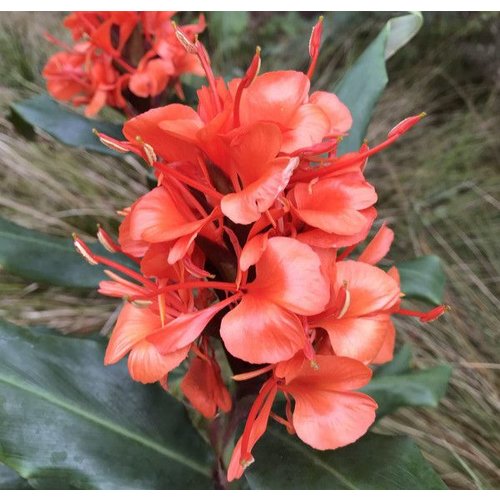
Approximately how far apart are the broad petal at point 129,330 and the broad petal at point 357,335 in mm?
141

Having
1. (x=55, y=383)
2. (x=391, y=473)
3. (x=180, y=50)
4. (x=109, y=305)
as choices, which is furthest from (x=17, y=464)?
(x=109, y=305)

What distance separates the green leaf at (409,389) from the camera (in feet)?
2.42

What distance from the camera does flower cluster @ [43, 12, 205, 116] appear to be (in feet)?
3.03

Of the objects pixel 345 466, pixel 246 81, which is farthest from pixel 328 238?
pixel 345 466

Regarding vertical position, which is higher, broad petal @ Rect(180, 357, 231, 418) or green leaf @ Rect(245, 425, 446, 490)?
broad petal @ Rect(180, 357, 231, 418)

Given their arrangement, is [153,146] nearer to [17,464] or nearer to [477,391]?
[17,464]

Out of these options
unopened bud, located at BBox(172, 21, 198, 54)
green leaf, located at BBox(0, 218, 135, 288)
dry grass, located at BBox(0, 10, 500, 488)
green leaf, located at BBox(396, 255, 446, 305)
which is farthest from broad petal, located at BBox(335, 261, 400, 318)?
dry grass, located at BBox(0, 10, 500, 488)

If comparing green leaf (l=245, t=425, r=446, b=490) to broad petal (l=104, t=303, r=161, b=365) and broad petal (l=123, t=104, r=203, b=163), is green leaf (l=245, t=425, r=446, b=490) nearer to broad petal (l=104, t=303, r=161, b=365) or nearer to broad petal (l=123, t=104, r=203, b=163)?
broad petal (l=104, t=303, r=161, b=365)

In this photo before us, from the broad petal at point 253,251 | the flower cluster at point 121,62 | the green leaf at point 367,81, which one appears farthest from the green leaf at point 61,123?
the broad petal at point 253,251

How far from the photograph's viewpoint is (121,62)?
0.94 m

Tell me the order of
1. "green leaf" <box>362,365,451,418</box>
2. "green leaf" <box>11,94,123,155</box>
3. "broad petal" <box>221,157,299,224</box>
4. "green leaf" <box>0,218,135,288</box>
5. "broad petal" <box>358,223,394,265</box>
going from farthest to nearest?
"green leaf" <box>11,94,123,155</box> → "green leaf" <box>0,218,135,288</box> → "green leaf" <box>362,365,451,418</box> → "broad petal" <box>358,223,394,265</box> → "broad petal" <box>221,157,299,224</box>

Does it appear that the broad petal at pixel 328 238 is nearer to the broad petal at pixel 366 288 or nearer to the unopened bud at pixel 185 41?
the broad petal at pixel 366 288

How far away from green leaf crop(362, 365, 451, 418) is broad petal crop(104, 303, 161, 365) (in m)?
0.37

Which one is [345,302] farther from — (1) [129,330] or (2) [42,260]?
(2) [42,260]
